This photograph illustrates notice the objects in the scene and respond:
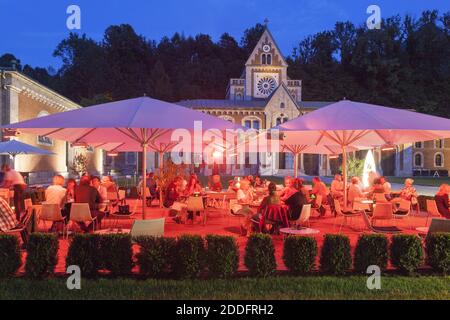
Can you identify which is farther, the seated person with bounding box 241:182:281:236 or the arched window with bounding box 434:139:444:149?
the arched window with bounding box 434:139:444:149

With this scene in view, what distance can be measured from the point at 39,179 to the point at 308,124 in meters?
22.5

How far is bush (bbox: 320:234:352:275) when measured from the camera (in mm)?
6398

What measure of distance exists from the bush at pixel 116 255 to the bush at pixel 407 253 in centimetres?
415

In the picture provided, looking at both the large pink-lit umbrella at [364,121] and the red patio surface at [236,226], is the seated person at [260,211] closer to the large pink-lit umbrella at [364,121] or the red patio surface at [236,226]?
the red patio surface at [236,226]

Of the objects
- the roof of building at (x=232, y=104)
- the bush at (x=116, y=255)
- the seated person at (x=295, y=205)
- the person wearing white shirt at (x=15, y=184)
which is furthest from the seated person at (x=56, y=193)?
the roof of building at (x=232, y=104)

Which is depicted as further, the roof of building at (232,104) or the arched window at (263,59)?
the arched window at (263,59)

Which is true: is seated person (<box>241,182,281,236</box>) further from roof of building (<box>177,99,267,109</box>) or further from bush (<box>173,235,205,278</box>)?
roof of building (<box>177,99,267,109</box>)

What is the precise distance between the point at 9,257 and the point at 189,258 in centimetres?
262

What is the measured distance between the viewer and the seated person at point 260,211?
29.6 ft

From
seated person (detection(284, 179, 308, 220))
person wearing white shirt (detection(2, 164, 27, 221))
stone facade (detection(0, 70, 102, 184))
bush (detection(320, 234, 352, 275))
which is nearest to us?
bush (detection(320, 234, 352, 275))

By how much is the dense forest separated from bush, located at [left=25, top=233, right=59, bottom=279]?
5447 cm

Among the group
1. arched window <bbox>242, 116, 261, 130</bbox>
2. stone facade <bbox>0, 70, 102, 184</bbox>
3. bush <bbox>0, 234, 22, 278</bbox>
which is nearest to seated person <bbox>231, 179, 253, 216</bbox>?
bush <bbox>0, 234, 22, 278</bbox>

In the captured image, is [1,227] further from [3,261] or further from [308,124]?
[308,124]
